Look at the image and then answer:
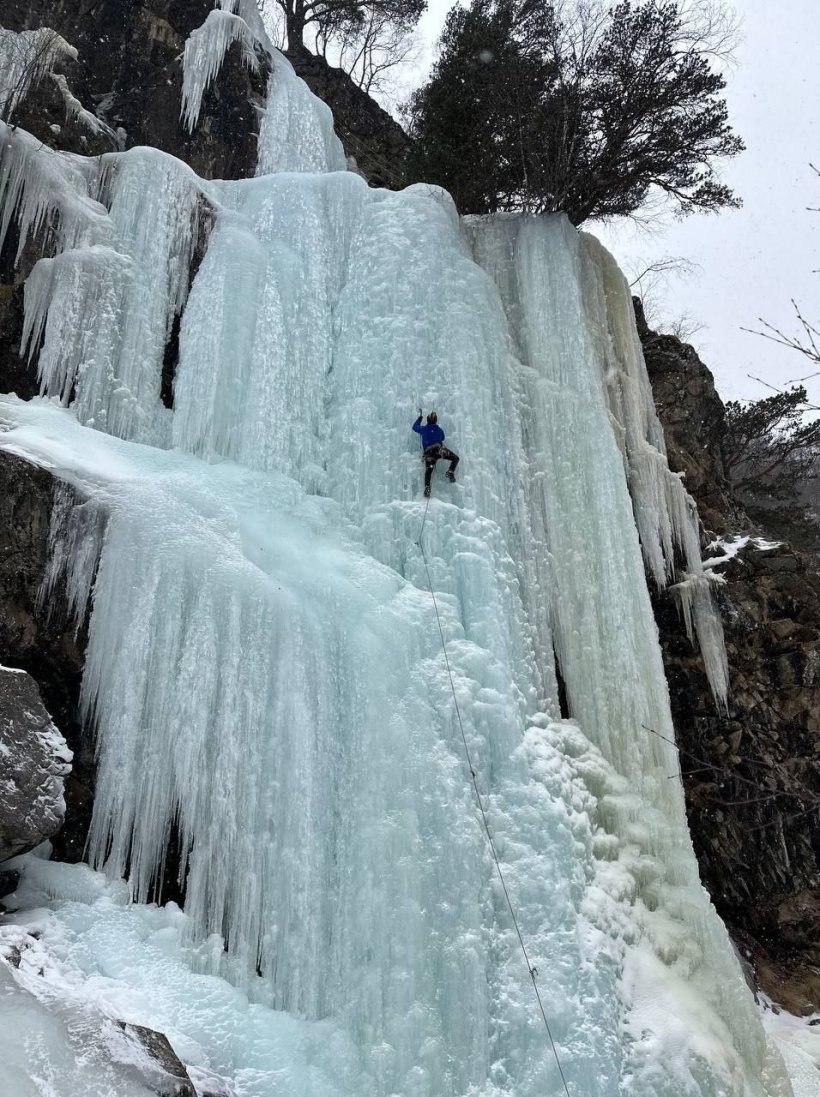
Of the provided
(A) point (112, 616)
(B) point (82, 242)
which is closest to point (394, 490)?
(A) point (112, 616)

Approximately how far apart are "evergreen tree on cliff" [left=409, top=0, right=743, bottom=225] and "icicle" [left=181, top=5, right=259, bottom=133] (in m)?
2.84

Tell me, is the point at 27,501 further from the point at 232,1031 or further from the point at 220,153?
the point at 220,153

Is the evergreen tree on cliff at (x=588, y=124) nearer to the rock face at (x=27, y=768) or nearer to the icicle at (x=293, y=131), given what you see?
the icicle at (x=293, y=131)

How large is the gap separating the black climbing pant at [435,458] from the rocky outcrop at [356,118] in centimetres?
886

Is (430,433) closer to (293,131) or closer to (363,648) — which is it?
(363,648)

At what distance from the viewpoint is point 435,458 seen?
6.87 meters

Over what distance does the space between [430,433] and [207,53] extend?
7.30 m

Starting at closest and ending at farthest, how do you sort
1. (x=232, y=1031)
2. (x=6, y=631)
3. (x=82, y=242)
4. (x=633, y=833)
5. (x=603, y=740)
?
(x=232, y=1031) < (x=6, y=631) < (x=633, y=833) < (x=603, y=740) < (x=82, y=242)

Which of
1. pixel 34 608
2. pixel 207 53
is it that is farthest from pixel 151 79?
pixel 34 608

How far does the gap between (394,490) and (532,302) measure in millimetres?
3125

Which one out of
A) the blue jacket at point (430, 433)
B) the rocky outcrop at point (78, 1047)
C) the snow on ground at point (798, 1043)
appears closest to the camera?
the rocky outcrop at point (78, 1047)

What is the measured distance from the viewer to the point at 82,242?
295 inches

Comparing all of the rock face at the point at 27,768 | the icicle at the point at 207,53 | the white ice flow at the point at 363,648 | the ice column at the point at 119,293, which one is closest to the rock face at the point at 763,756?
the white ice flow at the point at 363,648

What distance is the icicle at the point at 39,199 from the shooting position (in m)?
7.45
